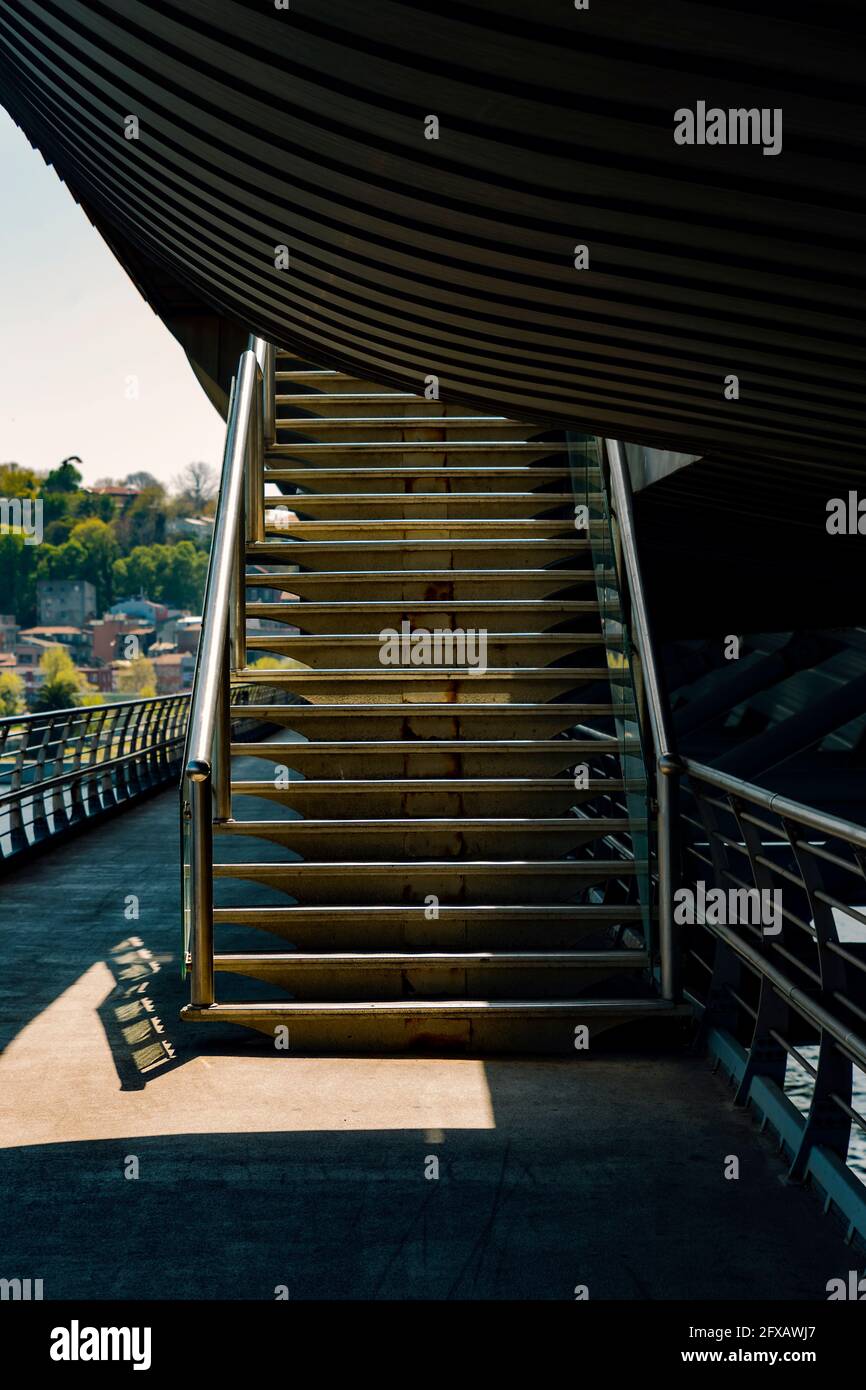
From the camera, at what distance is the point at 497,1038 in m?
4.94

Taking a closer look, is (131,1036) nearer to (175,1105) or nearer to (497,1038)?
(175,1105)

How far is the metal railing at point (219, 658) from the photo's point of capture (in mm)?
4969

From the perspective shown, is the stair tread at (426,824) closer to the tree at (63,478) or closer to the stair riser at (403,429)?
the stair riser at (403,429)

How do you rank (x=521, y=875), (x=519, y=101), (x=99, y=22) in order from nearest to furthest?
1. (x=519, y=101)
2. (x=99, y=22)
3. (x=521, y=875)

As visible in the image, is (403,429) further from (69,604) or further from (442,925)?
(69,604)

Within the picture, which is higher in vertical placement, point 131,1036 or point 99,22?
point 99,22

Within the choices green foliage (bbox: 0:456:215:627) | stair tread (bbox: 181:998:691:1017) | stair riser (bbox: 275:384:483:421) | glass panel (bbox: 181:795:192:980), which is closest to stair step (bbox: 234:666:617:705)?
glass panel (bbox: 181:795:192:980)

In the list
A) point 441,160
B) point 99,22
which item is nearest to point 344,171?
point 441,160

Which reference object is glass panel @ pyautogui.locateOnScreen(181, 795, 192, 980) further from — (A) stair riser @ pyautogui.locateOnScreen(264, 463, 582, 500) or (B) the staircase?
(A) stair riser @ pyautogui.locateOnScreen(264, 463, 582, 500)

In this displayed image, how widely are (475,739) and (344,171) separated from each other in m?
3.28

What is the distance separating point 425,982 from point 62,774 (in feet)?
23.9

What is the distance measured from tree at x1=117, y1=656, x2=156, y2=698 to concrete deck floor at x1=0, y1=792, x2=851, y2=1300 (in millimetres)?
103058

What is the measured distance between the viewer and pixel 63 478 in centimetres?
14725

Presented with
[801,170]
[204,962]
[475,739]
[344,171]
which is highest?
[344,171]
